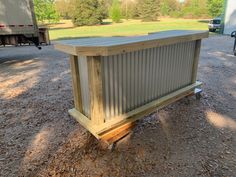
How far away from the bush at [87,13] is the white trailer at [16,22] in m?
32.4

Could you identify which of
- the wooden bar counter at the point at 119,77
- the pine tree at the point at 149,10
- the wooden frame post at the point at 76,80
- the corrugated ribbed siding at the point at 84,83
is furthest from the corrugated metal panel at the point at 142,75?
the pine tree at the point at 149,10

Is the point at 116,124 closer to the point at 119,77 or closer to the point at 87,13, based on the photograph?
the point at 119,77

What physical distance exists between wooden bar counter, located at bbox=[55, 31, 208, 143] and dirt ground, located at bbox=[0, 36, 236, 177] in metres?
0.35

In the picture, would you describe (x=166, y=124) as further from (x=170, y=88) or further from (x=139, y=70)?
(x=139, y=70)

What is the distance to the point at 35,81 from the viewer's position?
591cm

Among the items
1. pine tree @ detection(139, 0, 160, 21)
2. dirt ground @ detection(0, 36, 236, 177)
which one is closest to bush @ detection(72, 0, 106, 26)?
pine tree @ detection(139, 0, 160, 21)

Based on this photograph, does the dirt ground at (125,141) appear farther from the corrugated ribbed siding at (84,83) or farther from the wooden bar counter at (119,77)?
the corrugated ribbed siding at (84,83)

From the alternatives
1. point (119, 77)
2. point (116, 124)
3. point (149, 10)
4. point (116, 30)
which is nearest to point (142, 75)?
point (119, 77)

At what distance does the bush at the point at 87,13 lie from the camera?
39125 mm

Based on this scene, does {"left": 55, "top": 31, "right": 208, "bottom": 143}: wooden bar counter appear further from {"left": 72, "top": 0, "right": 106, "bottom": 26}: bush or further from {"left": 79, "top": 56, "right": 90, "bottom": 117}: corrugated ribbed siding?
{"left": 72, "top": 0, "right": 106, "bottom": 26}: bush

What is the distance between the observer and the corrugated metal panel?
103 inches

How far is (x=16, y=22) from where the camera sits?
812 cm

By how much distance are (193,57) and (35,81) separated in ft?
14.5

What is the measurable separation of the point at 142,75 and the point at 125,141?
101 centimetres
